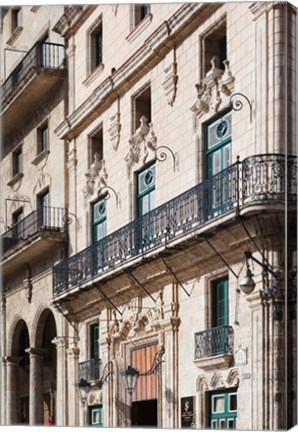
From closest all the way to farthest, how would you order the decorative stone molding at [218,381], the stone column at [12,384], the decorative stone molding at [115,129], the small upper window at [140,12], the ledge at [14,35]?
the decorative stone molding at [218,381]
the small upper window at [140,12]
the decorative stone molding at [115,129]
the ledge at [14,35]
the stone column at [12,384]

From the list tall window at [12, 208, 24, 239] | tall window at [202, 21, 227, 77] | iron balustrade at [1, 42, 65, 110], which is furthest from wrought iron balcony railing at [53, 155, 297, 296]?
iron balustrade at [1, 42, 65, 110]

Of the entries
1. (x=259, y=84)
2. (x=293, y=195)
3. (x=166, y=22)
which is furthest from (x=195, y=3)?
(x=293, y=195)

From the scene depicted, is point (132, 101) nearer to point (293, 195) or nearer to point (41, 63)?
point (41, 63)

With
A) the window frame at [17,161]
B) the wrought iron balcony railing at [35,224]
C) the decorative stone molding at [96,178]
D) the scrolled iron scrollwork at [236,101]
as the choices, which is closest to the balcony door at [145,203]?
the decorative stone molding at [96,178]

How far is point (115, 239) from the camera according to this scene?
12.8m

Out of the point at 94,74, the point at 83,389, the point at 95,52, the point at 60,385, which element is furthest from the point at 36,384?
the point at 95,52

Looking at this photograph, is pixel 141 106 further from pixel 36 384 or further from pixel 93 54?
pixel 36 384

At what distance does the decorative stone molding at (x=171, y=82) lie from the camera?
12.2 m

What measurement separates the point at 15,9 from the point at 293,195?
4.21 metres

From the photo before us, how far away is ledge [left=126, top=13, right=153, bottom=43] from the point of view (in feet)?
40.9

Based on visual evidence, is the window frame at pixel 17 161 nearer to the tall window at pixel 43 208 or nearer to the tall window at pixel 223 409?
the tall window at pixel 43 208

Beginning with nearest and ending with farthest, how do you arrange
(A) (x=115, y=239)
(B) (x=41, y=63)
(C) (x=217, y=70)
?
(C) (x=217, y=70) → (A) (x=115, y=239) → (B) (x=41, y=63)

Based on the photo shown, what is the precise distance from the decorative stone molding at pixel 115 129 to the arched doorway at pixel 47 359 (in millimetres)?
2092

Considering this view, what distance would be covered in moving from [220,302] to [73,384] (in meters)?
2.54
